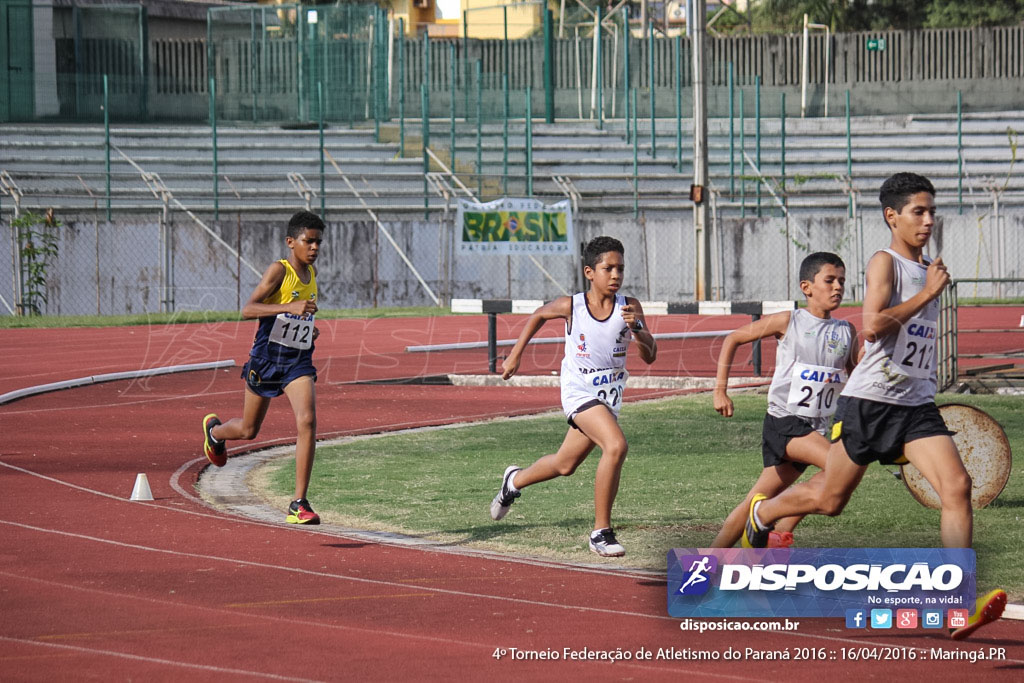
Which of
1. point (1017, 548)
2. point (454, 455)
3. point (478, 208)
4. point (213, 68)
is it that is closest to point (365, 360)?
point (454, 455)

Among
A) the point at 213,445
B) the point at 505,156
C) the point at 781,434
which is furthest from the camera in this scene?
the point at 505,156

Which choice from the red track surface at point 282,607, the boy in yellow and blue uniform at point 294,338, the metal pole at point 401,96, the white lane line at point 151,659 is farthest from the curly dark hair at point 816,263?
the metal pole at point 401,96

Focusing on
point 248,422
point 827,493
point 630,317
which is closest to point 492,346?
point 248,422

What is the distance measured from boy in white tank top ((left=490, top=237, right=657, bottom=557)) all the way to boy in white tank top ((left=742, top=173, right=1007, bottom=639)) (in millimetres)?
1614

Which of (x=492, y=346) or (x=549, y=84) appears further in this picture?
(x=549, y=84)

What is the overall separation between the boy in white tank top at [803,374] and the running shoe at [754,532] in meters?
0.29

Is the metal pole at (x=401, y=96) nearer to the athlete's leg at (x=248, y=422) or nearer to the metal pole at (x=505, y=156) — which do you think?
the metal pole at (x=505, y=156)

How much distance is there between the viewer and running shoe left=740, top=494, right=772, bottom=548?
6949 millimetres

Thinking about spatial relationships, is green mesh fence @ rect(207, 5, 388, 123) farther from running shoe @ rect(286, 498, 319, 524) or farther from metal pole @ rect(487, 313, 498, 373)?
running shoe @ rect(286, 498, 319, 524)

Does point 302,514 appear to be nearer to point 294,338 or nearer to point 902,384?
point 294,338

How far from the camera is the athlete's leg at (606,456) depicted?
Answer: 8047mm

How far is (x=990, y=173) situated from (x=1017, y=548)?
33.0 meters

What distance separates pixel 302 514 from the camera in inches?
359

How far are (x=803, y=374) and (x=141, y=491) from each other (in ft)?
16.2
